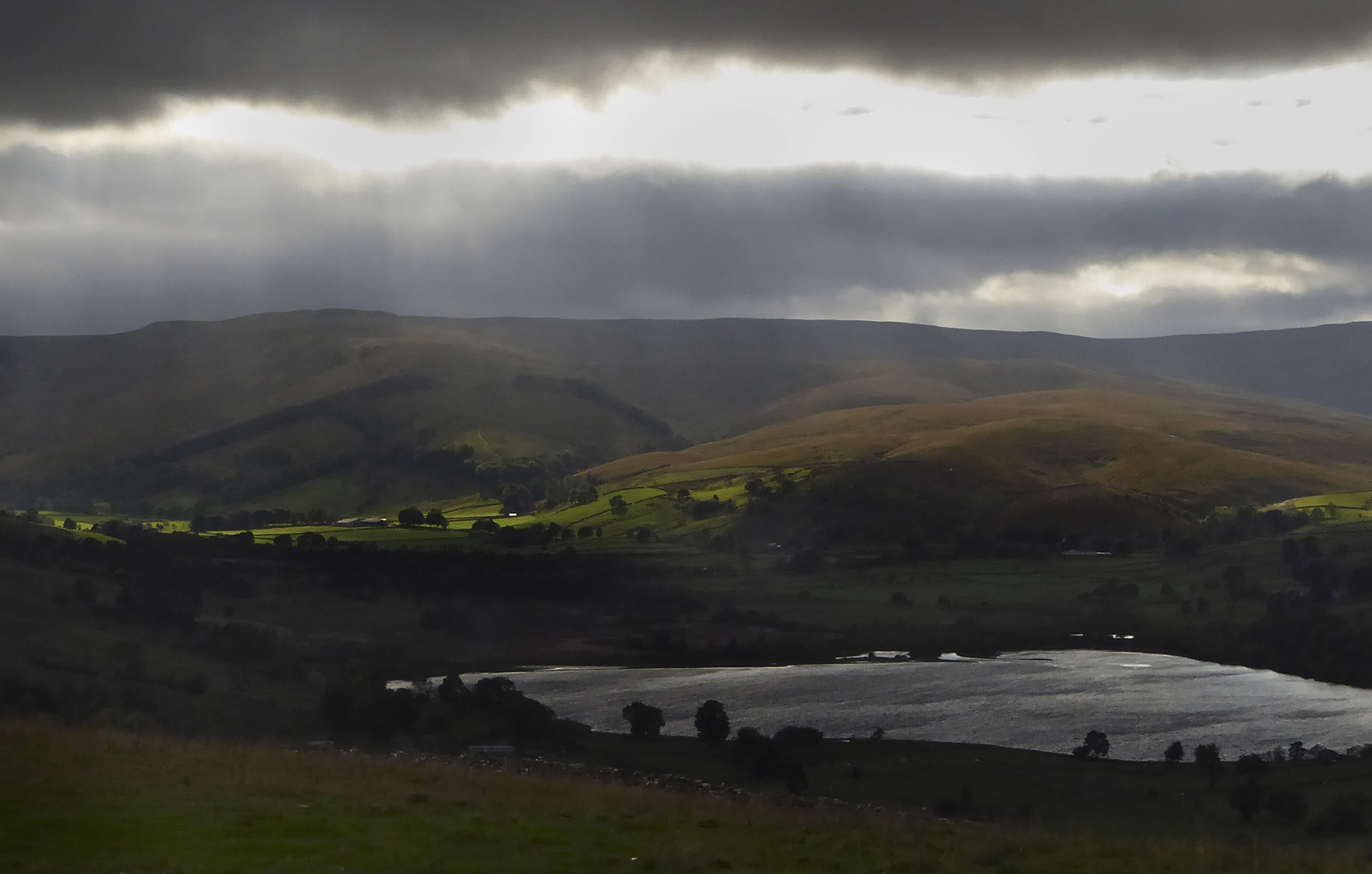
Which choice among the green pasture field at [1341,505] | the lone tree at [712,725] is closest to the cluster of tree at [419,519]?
the lone tree at [712,725]

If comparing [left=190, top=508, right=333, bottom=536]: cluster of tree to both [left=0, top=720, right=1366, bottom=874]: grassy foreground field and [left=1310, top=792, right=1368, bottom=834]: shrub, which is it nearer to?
[left=0, top=720, right=1366, bottom=874]: grassy foreground field

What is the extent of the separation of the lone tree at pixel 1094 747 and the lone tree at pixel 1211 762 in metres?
4.42

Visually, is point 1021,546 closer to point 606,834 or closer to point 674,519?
point 674,519

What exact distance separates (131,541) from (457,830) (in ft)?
347

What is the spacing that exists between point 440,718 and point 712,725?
14021 mm

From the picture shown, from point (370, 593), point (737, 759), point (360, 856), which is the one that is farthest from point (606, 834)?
point (370, 593)

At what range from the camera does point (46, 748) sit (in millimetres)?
31922

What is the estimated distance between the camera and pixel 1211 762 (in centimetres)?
6122

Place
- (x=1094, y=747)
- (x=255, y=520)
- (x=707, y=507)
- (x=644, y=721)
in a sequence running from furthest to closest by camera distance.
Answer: (x=255, y=520)
(x=707, y=507)
(x=644, y=721)
(x=1094, y=747)

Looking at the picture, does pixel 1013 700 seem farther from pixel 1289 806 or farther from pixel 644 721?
pixel 1289 806

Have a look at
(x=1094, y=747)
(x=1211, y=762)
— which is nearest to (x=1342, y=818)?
(x=1211, y=762)

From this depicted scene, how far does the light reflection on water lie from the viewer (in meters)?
74.0

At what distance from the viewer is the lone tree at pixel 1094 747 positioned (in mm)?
65938

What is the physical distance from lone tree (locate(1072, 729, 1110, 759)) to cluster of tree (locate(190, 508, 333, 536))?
12456 cm
